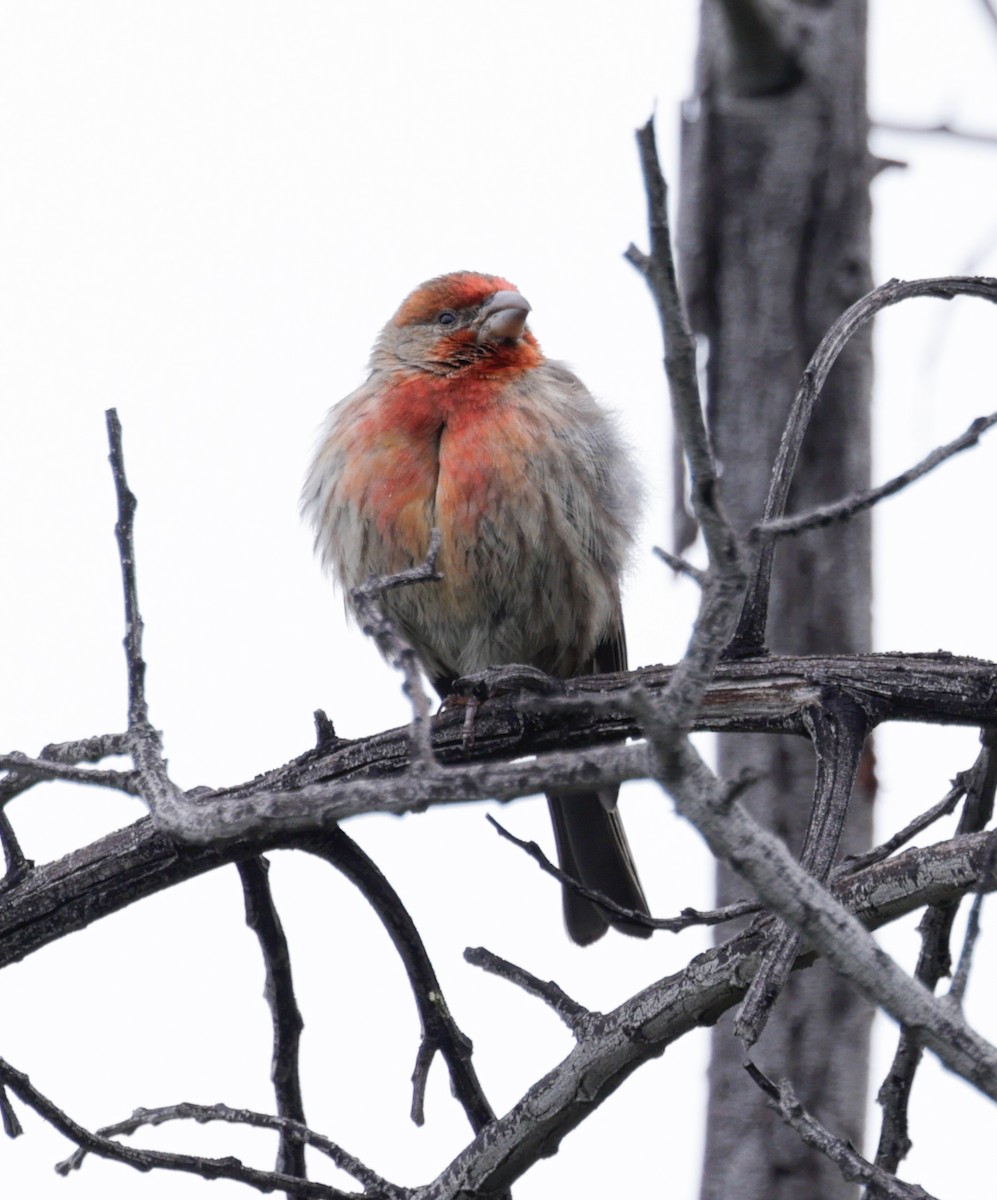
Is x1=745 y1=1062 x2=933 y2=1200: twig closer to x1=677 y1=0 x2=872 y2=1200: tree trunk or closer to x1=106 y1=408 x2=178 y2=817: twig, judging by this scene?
x1=106 y1=408 x2=178 y2=817: twig

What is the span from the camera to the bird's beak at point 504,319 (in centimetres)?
525

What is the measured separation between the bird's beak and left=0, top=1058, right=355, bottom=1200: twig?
3105 millimetres

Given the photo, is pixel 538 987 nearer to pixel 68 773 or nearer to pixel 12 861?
pixel 68 773

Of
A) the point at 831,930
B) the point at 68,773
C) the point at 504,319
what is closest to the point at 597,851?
the point at 504,319

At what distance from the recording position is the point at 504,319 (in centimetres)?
526

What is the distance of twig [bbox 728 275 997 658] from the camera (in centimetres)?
287

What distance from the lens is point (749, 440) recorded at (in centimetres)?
471

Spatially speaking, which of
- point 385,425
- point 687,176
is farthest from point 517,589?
point 687,176

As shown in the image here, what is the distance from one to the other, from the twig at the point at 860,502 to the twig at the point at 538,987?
1.08m

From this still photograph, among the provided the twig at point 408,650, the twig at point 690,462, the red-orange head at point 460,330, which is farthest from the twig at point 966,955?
the red-orange head at point 460,330

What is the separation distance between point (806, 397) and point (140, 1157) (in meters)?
A: 1.73

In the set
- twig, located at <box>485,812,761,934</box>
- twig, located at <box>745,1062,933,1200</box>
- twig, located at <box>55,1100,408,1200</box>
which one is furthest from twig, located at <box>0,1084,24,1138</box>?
twig, located at <box>745,1062,933,1200</box>

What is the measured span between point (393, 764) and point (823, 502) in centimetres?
172

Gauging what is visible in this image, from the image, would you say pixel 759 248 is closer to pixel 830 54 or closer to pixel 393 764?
pixel 830 54
